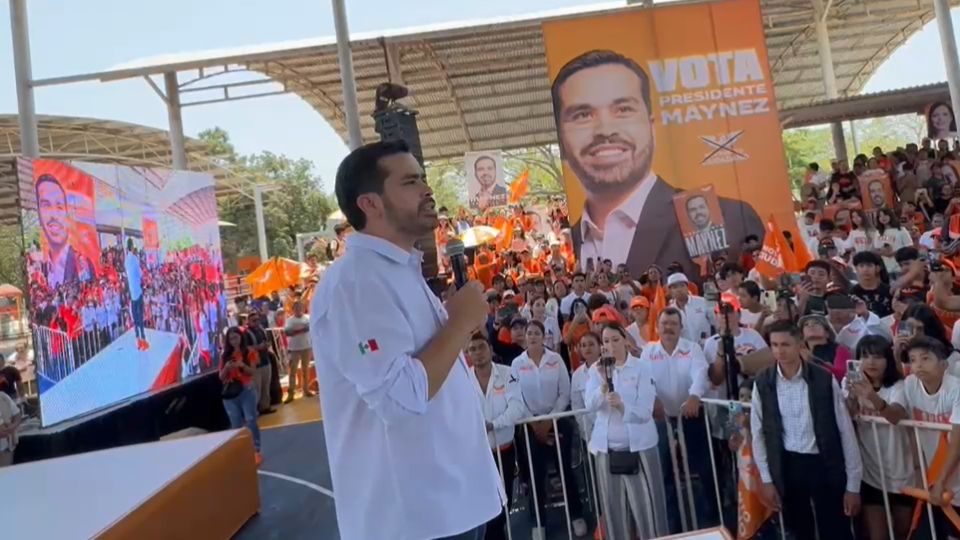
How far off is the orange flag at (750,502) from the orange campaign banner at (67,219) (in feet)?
20.0

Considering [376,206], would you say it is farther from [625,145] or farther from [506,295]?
[625,145]

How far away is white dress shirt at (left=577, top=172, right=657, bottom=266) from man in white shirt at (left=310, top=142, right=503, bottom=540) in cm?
815

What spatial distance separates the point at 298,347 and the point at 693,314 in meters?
6.69

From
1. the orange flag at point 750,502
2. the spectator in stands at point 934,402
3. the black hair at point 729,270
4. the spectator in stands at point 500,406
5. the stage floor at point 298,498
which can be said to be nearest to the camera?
the spectator in stands at point 934,402

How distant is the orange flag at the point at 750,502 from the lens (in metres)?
3.43

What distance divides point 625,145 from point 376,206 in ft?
27.9

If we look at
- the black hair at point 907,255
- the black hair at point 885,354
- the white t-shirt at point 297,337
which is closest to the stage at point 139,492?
the black hair at point 885,354

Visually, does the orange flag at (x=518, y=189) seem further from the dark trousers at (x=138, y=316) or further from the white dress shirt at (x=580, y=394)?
the white dress shirt at (x=580, y=394)

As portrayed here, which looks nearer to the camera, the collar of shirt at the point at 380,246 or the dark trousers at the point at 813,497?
the collar of shirt at the point at 380,246

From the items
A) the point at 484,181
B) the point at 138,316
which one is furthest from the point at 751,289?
the point at 484,181

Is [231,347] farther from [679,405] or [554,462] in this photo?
[679,405]

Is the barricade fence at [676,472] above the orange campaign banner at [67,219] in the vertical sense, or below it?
below

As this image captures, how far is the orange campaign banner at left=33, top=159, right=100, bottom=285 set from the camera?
6832mm

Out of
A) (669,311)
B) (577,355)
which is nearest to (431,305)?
(669,311)
